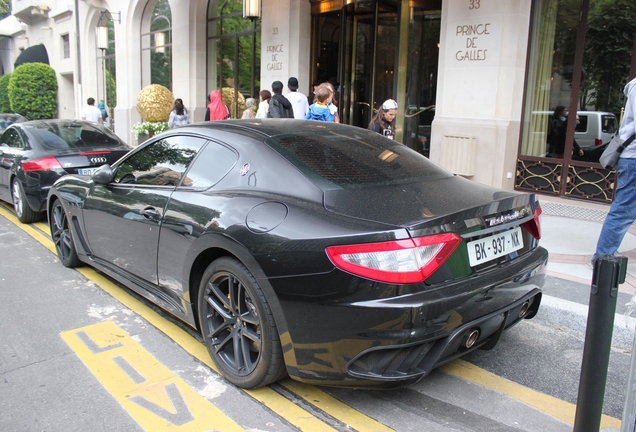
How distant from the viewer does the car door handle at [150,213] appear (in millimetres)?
3768

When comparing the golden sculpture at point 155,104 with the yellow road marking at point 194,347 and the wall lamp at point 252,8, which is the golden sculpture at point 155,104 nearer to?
the wall lamp at point 252,8

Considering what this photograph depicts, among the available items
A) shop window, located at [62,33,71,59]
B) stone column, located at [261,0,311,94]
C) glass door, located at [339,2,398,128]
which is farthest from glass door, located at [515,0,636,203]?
shop window, located at [62,33,71,59]

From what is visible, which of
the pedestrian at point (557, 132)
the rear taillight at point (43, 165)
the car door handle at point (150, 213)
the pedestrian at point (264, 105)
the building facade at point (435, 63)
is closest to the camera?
the car door handle at point (150, 213)

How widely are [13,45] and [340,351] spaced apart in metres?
37.2

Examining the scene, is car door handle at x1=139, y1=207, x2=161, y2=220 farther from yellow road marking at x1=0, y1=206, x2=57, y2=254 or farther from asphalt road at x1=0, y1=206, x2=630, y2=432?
yellow road marking at x1=0, y1=206, x2=57, y2=254

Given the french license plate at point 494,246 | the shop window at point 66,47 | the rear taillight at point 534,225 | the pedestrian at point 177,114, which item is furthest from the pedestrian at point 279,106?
the shop window at point 66,47

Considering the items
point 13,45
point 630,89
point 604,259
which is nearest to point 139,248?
point 604,259

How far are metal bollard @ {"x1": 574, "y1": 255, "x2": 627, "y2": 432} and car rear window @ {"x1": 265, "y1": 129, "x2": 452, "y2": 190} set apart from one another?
1.31 m

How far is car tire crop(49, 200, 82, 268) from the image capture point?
5398mm

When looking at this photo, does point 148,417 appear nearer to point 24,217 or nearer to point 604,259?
point 604,259

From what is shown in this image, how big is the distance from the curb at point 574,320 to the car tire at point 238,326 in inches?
91.9

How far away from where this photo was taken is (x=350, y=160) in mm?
3480

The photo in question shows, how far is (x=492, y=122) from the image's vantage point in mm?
9000

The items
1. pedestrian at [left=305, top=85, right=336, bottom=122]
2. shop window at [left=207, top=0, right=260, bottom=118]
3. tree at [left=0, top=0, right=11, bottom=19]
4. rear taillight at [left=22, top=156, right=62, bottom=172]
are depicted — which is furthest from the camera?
tree at [left=0, top=0, right=11, bottom=19]
